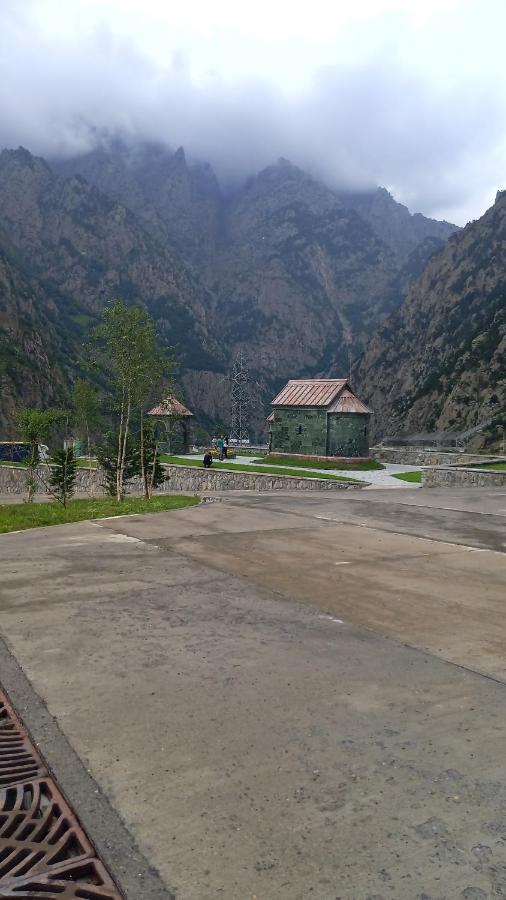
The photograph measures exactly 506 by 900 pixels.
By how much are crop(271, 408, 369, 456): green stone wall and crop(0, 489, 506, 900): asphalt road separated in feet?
127

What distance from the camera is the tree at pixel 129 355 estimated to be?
27.2 metres

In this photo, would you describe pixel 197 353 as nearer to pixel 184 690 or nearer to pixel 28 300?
pixel 28 300

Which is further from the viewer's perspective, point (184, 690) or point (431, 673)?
point (431, 673)

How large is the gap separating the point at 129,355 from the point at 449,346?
92.1 meters

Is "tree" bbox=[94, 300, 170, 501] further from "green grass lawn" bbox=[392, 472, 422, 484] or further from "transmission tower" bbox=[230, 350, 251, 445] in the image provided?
"transmission tower" bbox=[230, 350, 251, 445]

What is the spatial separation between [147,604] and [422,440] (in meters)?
69.3

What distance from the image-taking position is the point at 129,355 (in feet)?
91.2

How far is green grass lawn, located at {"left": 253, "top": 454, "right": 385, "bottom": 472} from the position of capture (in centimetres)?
4584

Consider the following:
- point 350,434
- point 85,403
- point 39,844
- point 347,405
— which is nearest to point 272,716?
point 39,844

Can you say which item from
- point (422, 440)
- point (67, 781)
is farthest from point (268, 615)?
point (422, 440)

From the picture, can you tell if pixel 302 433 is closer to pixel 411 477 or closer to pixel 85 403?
pixel 411 477

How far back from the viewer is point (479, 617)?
7.67 m

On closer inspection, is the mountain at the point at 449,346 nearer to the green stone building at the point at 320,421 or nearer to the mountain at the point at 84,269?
the green stone building at the point at 320,421

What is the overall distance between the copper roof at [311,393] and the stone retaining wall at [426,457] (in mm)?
7896
